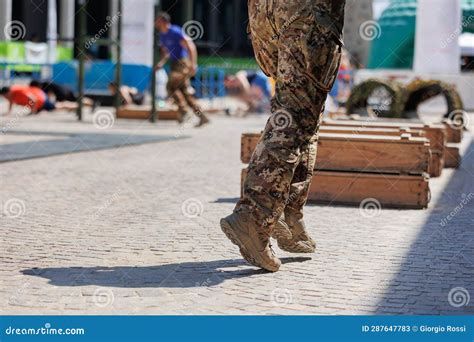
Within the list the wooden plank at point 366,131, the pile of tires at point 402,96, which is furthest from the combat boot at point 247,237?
the pile of tires at point 402,96

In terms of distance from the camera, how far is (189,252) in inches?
241

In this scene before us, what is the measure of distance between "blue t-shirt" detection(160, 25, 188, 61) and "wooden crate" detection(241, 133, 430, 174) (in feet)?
35.0

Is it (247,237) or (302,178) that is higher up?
(302,178)

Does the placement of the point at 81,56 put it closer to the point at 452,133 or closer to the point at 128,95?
the point at 128,95

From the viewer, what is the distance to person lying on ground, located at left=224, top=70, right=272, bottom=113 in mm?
25438

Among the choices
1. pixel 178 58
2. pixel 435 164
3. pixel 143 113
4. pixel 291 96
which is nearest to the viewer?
pixel 291 96

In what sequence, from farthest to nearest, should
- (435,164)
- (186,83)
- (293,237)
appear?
(186,83) → (435,164) → (293,237)

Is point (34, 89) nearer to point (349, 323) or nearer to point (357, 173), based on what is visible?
point (357, 173)

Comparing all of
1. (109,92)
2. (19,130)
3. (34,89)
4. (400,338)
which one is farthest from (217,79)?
(400,338)

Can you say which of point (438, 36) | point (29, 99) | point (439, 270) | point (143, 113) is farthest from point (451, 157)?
point (438, 36)

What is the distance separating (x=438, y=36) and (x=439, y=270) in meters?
21.1

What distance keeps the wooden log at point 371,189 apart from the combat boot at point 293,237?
253 cm

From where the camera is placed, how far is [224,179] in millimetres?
10461

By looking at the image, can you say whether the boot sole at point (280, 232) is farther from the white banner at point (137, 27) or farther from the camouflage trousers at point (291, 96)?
the white banner at point (137, 27)
